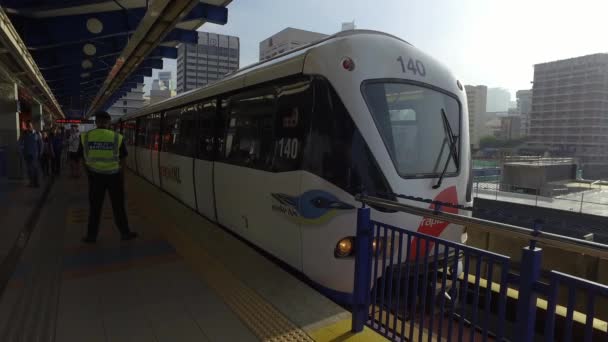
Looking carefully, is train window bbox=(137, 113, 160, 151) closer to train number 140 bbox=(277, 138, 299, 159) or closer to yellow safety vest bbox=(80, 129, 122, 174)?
yellow safety vest bbox=(80, 129, 122, 174)

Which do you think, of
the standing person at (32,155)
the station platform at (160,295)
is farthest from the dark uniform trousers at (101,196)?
the standing person at (32,155)

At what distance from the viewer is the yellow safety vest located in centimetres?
528

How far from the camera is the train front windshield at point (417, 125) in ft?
12.5

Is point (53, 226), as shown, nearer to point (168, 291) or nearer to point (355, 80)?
point (168, 291)

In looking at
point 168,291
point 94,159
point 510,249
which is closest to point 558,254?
point 510,249

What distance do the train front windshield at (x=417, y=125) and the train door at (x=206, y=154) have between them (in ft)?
9.20

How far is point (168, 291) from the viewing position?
12.4 feet

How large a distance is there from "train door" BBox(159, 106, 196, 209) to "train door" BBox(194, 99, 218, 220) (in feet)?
1.09

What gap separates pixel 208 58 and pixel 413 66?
39.8 meters

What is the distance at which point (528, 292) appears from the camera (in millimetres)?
1986

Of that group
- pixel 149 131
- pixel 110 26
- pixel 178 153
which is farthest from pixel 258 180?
pixel 110 26

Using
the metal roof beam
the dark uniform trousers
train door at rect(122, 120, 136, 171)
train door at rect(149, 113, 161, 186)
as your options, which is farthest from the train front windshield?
train door at rect(122, 120, 136, 171)

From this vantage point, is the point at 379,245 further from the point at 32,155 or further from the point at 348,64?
the point at 32,155

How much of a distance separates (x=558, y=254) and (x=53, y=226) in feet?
39.5
